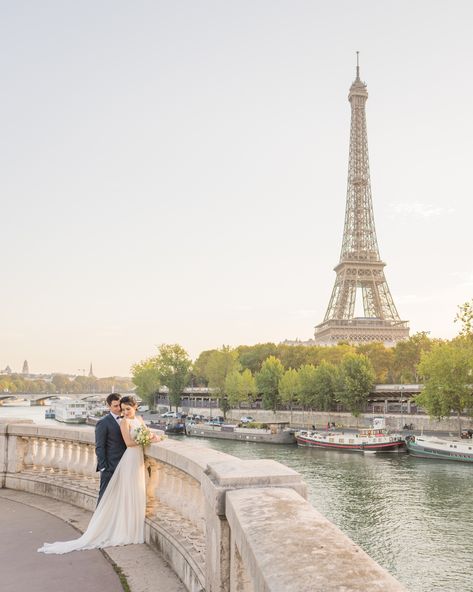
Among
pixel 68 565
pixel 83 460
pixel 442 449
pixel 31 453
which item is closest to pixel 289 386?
pixel 442 449

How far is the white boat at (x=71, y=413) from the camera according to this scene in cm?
9538

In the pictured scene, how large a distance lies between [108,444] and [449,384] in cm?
5496

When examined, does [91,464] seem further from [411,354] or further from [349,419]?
[411,354]

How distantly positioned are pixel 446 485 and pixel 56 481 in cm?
3259

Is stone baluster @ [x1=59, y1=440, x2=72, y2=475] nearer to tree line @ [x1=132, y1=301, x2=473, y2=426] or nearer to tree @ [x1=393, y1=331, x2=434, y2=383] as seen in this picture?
tree line @ [x1=132, y1=301, x2=473, y2=426]

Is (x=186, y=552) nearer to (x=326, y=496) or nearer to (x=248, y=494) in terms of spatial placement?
(x=248, y=494)

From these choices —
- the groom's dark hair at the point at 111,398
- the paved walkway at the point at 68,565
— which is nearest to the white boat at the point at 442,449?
the paved walkway at the point at 68,565

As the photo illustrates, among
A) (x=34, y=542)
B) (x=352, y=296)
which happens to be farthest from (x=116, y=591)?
(x=352, y=296)

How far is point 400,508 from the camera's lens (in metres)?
29.7

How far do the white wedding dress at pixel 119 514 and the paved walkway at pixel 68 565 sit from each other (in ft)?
0.43

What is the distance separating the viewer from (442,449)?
158ft

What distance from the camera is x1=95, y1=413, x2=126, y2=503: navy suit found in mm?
6969

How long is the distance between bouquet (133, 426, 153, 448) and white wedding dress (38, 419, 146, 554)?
118 mm

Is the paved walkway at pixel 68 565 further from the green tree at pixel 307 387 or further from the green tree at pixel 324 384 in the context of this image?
the green tree at pixel 307 387
